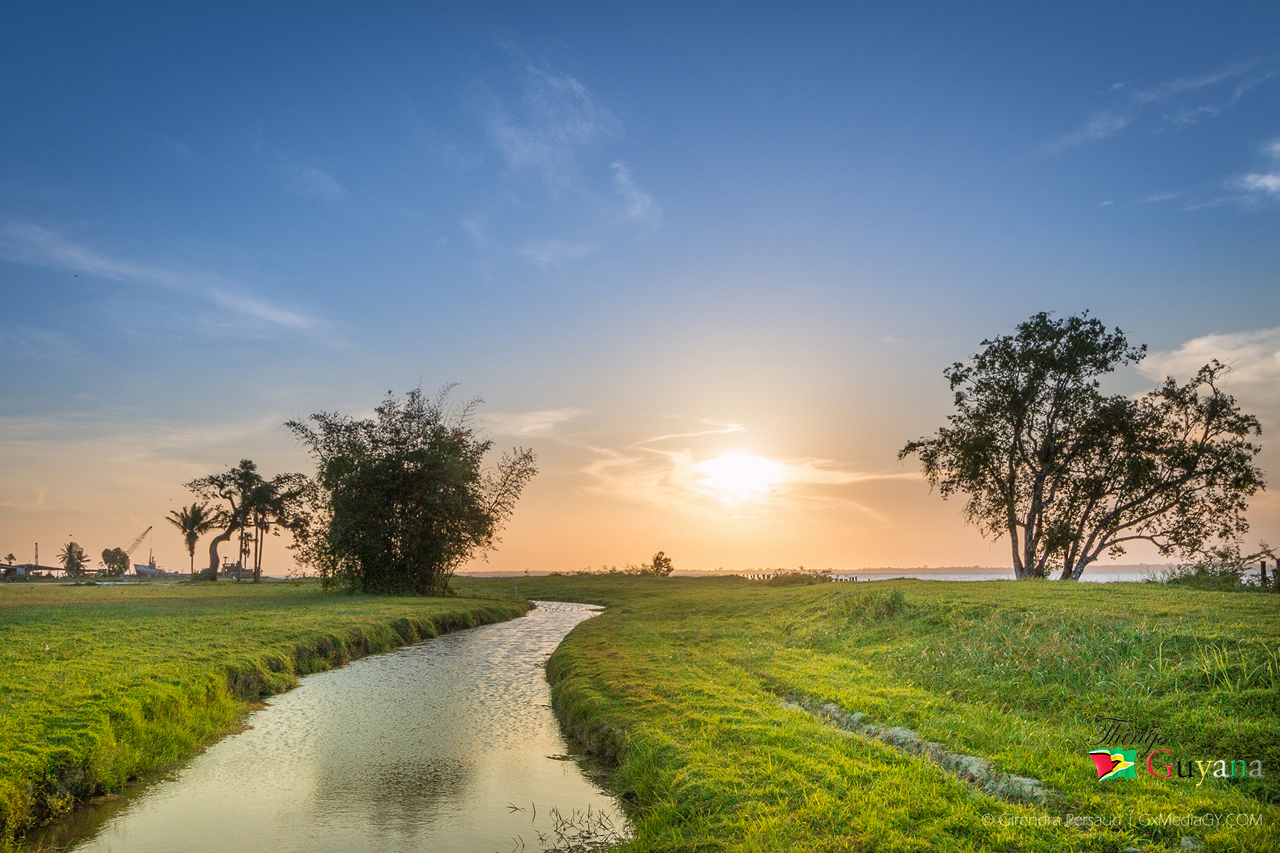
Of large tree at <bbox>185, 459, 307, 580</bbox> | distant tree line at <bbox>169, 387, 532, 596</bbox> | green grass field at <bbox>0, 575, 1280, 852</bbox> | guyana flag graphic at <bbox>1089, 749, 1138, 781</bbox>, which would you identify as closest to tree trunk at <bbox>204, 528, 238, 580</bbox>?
large tree at <bbox>185, 459, 307, 580</bbox>

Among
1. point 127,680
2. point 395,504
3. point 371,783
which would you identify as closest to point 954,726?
point 371,783

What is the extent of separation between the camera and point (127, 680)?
1441 centimetres

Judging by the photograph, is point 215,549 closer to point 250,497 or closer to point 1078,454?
point 250,497

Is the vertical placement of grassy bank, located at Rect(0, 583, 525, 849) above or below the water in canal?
above

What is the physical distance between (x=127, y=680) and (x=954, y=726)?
598 inches

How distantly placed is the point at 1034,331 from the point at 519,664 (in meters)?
34.9

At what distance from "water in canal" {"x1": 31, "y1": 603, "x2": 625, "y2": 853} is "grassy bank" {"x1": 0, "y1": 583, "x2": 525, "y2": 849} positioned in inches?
25.8

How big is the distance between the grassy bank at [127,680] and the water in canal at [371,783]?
66cm

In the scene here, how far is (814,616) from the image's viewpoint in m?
26.3

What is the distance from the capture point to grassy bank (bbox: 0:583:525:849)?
10570mm

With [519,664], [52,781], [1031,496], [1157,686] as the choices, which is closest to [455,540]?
[519,664]

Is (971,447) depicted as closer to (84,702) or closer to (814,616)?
(814,616)

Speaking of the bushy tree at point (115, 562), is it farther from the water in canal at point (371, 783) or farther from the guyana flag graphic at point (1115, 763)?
the guyana flag graphic at point (1115, 763)

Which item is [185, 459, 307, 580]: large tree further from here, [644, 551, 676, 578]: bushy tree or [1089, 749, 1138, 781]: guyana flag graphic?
[1089, 749, 1138, 781]: guyana flag graphic
